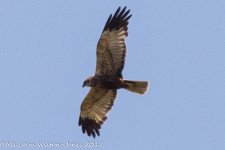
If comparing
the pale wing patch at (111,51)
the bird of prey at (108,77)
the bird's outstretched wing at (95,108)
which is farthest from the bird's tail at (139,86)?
the bird's outstretched wing at (95,108)

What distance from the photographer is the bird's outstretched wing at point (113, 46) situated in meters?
17.1

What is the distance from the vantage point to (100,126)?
1773 centimetres

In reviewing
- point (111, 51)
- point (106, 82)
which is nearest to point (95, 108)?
point (106, 82)

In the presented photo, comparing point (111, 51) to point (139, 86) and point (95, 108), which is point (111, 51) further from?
point (95, 108)

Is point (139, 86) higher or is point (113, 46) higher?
point (113, 46)

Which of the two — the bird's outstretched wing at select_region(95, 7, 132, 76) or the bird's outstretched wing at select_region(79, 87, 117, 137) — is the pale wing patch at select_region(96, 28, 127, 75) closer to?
the bird's outstretched wing at select_region(95, 7, 132, 76)

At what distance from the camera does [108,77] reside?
17.2 m

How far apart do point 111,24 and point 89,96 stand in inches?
67.4

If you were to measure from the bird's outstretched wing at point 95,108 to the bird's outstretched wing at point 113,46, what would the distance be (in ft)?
1.95

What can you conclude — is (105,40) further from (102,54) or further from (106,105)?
(106,105)

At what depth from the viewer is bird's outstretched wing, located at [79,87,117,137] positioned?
17.7 m

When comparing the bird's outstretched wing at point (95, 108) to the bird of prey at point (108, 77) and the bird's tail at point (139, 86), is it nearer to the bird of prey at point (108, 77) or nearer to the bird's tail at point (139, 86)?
the bird of prey at point (108, 77)

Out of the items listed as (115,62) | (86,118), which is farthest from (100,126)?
(115,62)

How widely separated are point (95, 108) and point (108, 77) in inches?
39.9
